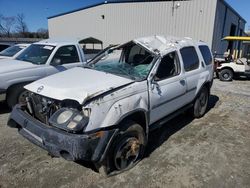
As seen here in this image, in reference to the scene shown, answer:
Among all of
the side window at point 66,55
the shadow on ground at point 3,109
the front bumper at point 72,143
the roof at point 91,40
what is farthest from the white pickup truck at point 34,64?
the roof at point 91,40

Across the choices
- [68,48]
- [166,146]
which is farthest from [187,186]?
[68,48]

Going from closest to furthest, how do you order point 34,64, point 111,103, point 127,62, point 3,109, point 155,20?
1. point 111,103
2. point 127,62
3. point 34,64
4. point 3,109
5. point 155,20

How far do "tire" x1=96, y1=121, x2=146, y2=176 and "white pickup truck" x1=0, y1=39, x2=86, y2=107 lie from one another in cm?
309

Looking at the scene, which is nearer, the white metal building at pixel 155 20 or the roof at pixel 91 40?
the white metal building at pixel 155 20

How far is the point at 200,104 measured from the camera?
5820mm

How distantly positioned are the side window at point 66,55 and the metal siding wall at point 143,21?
1137 centimetres

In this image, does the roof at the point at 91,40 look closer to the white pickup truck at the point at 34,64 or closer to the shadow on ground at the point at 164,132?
the white pickup truck at the point at 34,64

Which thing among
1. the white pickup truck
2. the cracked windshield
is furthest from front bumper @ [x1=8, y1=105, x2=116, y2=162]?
the white pickup truck

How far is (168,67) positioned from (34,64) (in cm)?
370

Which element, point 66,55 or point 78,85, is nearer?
point 78,85

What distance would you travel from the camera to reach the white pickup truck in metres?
5.46

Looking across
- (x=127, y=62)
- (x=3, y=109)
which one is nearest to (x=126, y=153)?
(x=127, y=62)

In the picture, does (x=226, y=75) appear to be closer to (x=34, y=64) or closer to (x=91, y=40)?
(x=34, y=64)

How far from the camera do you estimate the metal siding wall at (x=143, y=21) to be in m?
16.8
